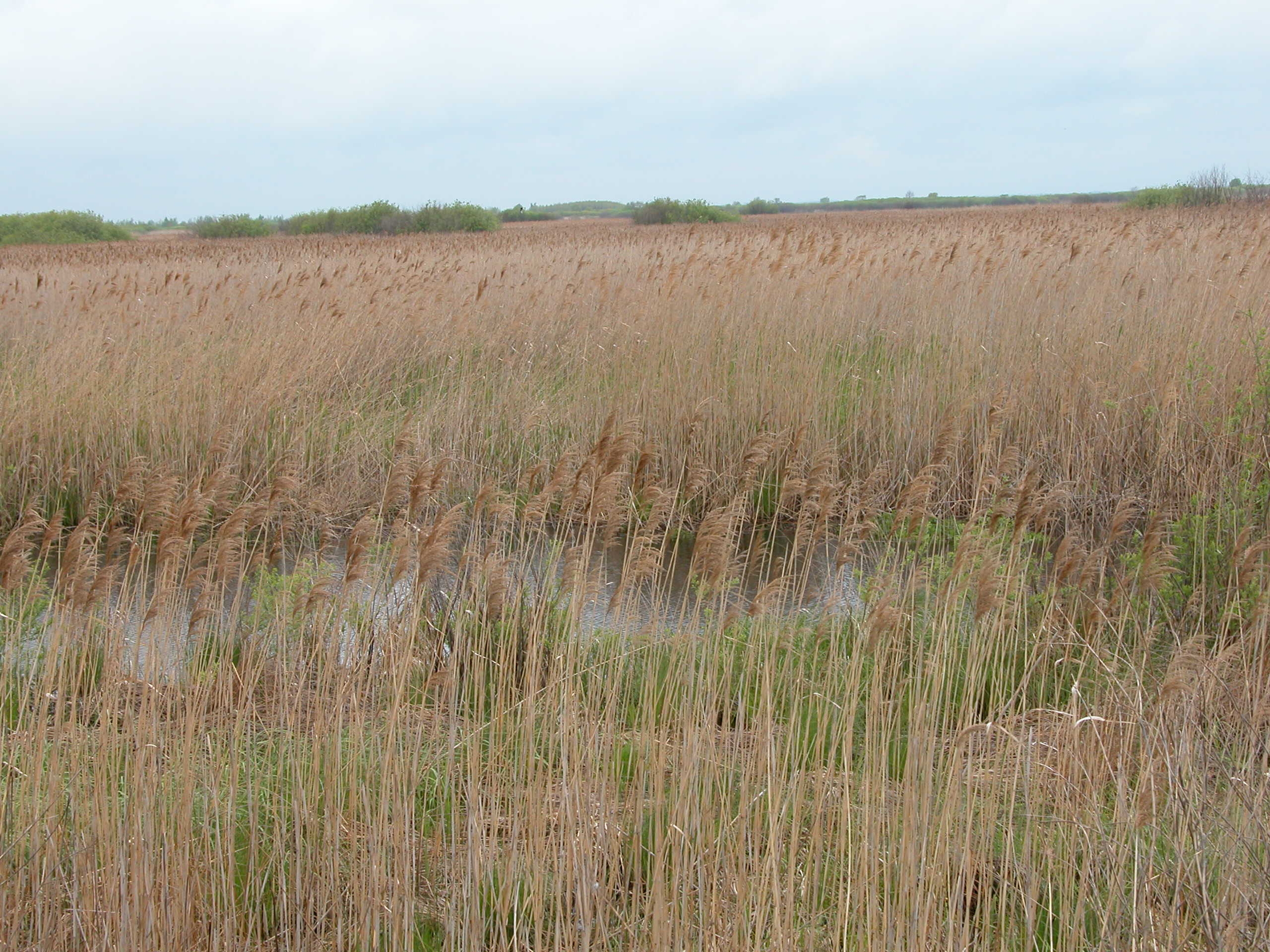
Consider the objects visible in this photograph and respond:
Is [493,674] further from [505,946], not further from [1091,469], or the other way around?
[1091,469]

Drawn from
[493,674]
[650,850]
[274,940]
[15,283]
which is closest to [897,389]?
[493,674]

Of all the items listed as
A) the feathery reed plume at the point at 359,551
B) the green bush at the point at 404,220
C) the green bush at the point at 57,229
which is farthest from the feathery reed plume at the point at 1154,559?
the green bush at the point at 57,229

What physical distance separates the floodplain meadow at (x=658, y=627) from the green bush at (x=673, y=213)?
93.4ft

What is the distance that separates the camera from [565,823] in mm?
2307

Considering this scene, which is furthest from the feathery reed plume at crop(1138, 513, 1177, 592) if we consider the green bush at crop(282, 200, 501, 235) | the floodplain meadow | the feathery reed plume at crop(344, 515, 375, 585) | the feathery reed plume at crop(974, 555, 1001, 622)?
the green bush at crop(282, 200, 501, 235)

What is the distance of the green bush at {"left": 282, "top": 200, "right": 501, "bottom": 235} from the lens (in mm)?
33094

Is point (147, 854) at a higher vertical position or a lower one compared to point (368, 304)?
lower

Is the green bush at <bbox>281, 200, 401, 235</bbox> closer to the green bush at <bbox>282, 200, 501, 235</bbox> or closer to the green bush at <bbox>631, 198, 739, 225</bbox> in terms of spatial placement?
the green bush at <bbox>282, 200, 501, 235</bbox>

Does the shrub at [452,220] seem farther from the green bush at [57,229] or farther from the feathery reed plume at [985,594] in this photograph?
the feathery reed plume at [985,594]

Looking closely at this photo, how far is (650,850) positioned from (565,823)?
0.88ft

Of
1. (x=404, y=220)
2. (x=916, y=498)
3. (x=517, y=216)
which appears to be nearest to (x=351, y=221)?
(x=404, y=220)

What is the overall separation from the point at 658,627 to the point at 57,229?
38513 millimetres

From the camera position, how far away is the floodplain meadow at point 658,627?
2279mm

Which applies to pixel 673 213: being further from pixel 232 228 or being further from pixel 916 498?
pixel 916 498
